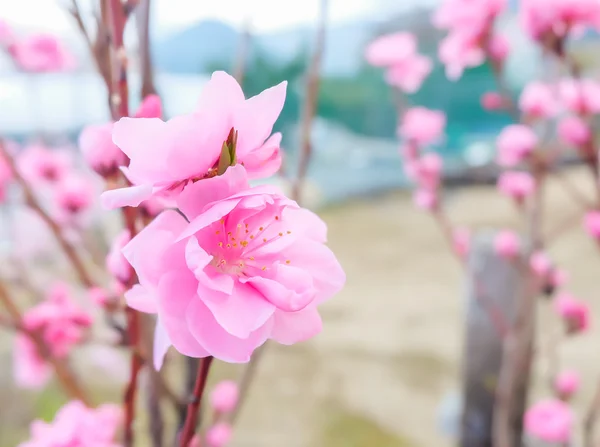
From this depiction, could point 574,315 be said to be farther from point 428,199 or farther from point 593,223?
point 428,199

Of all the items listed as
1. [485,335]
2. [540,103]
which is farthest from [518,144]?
[485,335]

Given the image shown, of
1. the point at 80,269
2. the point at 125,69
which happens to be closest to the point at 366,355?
the point at 80,269

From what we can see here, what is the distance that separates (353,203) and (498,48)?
1.59 metres

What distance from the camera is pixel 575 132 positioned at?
0.61 m

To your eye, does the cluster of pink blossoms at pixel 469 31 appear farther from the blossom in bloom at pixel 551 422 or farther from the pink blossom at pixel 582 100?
the blossom in bloom at pixel 551 422

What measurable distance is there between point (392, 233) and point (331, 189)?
295mm

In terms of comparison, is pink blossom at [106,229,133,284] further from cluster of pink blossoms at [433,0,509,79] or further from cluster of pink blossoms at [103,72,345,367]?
cluster of pink blossoms at [433,0,509,79]

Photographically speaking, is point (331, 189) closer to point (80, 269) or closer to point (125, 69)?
point (80, 269)

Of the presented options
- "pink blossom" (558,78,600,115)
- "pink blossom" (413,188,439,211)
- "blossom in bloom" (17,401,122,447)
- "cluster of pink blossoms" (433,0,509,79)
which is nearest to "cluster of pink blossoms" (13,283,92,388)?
"blossom in bloom" (17,401,122,447)

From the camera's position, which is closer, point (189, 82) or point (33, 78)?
point (33, 78)

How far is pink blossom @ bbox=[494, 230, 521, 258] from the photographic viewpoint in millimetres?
773

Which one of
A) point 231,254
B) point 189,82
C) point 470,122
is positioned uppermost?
point 231,254

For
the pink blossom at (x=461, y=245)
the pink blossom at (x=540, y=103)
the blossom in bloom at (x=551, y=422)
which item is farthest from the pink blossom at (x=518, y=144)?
the blossom in bloom at (x=551, y=422)

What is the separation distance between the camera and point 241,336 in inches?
6.2
